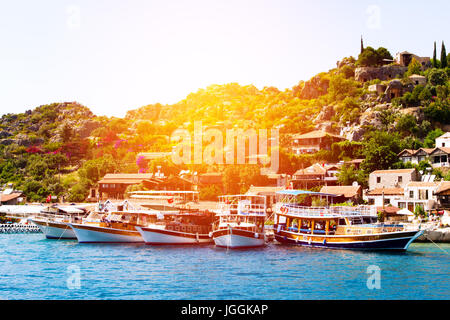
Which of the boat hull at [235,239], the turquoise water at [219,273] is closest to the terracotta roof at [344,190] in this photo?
the turquoise water at [219,273]

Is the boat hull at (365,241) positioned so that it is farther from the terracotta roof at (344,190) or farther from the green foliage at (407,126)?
the green foliage at (407,126)

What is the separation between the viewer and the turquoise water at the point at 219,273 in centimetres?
2267

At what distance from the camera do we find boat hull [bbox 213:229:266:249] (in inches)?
1560

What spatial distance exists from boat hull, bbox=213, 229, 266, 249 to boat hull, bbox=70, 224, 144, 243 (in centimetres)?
933

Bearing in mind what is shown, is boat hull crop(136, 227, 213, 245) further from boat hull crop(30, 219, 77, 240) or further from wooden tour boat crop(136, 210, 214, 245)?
boat hull crop(30, 219, 77, 240)

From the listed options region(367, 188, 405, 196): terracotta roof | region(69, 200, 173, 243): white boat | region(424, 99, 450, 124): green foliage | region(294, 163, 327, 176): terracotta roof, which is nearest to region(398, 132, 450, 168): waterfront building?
region(367, 188, 405, 196): terracotta roof

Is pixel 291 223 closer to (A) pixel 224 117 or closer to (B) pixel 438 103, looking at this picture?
(B) pixel 438 103

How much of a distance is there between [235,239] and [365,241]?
10.6 m

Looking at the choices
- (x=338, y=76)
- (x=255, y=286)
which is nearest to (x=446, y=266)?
(x=255, y=286)

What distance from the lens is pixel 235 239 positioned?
1566 inches

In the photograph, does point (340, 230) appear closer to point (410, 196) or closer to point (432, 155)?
point (410, 196)

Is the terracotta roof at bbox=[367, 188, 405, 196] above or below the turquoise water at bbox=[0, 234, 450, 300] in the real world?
above

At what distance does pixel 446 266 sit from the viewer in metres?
30.3

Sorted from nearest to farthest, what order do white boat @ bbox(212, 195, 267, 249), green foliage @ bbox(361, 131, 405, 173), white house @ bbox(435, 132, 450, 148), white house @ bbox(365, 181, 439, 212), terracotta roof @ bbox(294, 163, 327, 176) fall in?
white boat @ bbox(212, 195, 267, 249) → white house @ bbox(365, 181, 439, 212) → green foliage @ bbox(361, 131, 405, 173) → terracotta roof @ bbox(294, 163, 327, 176) → white house @ bbox(435, 132, 450, 148)
